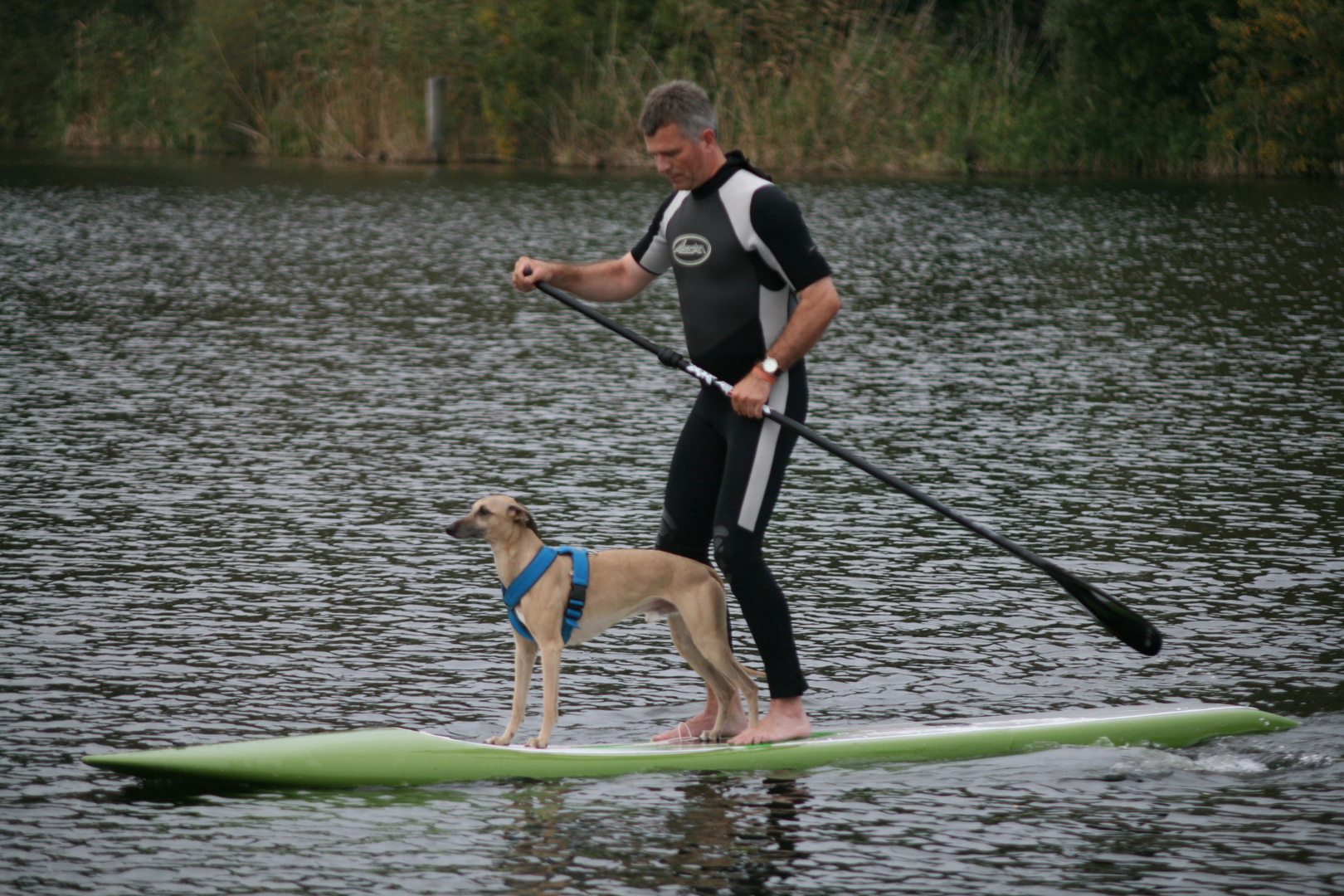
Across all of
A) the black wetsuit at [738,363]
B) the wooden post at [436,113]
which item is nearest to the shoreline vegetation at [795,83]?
the wooden post at [436,113]

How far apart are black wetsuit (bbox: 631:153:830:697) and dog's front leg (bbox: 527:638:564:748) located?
0.53 m

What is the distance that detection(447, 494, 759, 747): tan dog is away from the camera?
504 centimetres

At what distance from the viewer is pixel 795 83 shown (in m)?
27.7

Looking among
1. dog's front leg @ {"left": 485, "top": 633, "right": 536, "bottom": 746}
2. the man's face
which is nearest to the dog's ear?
dog's front leg @ {"left": 485, "top": 633, "right": 536, "bottom": 746}

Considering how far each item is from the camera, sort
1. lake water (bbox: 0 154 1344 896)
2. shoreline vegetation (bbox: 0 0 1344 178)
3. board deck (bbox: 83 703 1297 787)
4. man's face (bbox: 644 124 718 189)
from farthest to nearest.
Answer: shoreline vegetation (bbox: 0 0 1344 178)
man's face (bbox: 644 124 718 189)
board deck (bbox: 83 703 1297 787)
lake water (bbox: 0 154 1344 896)

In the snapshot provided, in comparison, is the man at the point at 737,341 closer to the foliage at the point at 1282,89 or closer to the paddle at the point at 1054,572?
the paddle at the point at 1054,572

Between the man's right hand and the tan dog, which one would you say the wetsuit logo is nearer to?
the man's right hand

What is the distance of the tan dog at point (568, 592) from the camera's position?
5.04 m

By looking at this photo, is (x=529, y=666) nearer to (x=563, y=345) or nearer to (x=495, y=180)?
(x=563, y=345)

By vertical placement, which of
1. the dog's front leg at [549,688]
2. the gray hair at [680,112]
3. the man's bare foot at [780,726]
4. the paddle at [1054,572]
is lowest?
the man's bare foot at [780,726]

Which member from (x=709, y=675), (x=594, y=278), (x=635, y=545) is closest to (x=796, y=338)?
(x=594, y=278)

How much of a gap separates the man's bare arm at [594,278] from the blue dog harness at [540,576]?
36.9 inches

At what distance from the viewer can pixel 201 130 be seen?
3484cm

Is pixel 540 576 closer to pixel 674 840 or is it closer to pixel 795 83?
pixel 674 840
